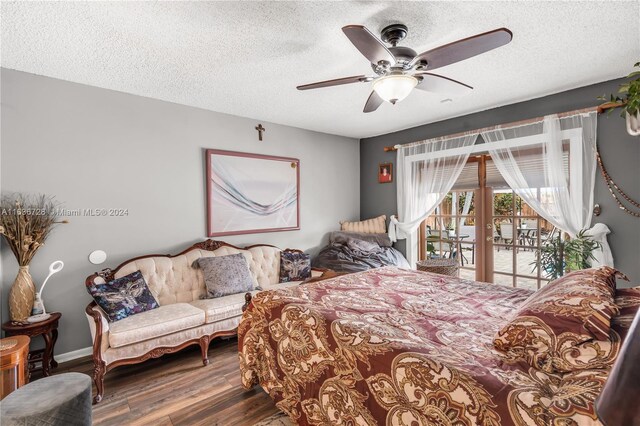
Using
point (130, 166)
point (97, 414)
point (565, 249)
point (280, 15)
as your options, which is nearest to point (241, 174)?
point (130, 166)

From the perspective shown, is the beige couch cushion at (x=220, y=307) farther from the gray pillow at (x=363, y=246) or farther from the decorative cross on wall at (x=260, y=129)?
the decorative cross on wall at (x=260, y=129)

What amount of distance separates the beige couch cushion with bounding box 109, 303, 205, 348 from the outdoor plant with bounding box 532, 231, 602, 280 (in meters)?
3.50

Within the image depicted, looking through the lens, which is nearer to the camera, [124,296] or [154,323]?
[154,323]

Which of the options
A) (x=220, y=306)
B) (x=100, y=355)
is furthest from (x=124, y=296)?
(x=220, y=306)

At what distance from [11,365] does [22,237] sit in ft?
3.53

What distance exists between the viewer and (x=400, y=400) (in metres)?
1.34

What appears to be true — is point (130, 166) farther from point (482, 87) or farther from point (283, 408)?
point (482, 87)

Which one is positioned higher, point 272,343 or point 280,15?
point 280,15

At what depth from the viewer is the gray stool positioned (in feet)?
5.01

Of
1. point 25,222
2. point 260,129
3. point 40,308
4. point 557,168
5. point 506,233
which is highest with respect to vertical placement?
point 260,129

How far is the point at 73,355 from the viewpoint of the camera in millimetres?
3010

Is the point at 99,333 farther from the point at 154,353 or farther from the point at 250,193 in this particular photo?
the point at 250,193

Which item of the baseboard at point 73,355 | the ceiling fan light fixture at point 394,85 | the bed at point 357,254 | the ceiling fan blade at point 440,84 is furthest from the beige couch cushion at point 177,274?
the ceiling fan blade at point 440,84

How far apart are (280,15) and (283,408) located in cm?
248
